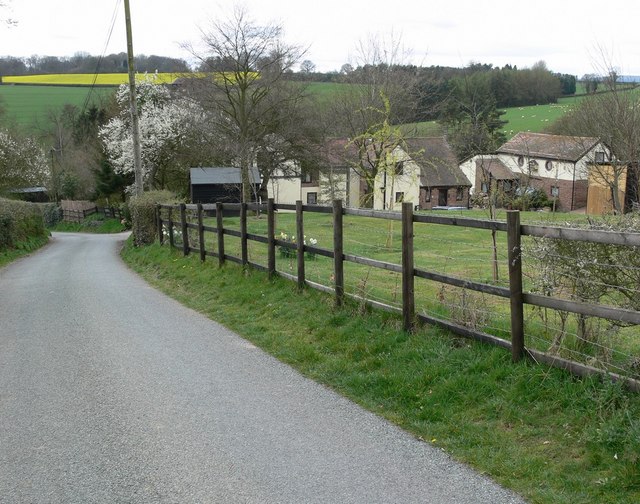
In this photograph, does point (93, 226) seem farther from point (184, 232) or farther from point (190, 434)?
point (190, 434)

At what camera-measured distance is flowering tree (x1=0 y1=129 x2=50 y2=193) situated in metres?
47.5

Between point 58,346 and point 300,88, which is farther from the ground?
point 300,88

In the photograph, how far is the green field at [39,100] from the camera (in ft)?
278

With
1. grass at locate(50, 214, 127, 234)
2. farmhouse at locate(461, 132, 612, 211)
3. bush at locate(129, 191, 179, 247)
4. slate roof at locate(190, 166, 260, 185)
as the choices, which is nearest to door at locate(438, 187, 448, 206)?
farmhouse at locate(461, 132, 612, 211)

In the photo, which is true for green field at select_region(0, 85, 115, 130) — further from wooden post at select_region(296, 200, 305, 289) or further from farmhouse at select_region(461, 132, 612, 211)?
wooden post at select_region(296, 200, 305, 289)

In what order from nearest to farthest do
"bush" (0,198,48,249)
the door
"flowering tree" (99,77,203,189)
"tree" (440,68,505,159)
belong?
"tree" (440,68,505,159), "bush" (0,198,48,249), "flowering tree" (99,77,203,189), the door

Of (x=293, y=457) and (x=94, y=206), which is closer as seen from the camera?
(x=293, y=457)

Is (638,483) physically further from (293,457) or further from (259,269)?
(259,269)

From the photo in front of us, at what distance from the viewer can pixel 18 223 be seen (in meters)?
31.9

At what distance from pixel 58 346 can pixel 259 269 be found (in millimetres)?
4115

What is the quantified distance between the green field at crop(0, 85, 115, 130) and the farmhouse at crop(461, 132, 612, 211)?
53883 mm

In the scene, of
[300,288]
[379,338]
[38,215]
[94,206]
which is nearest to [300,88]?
[38,215]

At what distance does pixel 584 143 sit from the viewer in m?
28.6

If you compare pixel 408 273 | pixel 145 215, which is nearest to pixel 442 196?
pixel 145 215
